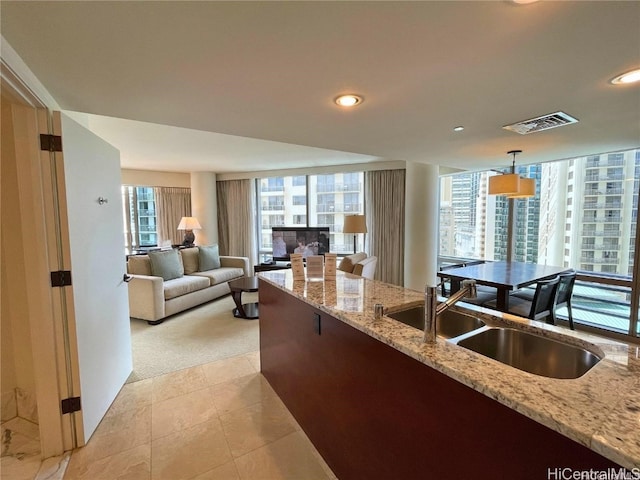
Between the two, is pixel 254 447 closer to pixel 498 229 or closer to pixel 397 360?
pixel 397 360

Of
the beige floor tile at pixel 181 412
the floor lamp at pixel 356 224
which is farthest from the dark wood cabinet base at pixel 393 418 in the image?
the floor lamp at pixel 356 224

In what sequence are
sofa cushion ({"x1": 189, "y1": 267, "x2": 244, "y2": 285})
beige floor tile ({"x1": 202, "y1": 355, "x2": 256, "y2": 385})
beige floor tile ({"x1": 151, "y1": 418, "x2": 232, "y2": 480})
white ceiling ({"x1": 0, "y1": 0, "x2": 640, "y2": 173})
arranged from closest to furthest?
white ceiling ({"x1": 0, "y1": 0, "x2": 640, "y2": 173}), beige floor tile ({"x1": 151, "y1": 418, "x2": 232, "y2": 480}), beige floor tile ({"x1": 202, "y1": 355, "x2": 256, "y2": 385}), sofa cushion ({"x1": 189, "y1": 267, "x2": 244, "y2": 285})

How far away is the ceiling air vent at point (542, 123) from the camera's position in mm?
2238

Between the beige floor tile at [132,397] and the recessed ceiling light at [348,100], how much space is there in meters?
2.66

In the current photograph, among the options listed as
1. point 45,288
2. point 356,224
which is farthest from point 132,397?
point 356,224

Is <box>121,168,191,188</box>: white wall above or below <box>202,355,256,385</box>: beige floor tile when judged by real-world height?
above

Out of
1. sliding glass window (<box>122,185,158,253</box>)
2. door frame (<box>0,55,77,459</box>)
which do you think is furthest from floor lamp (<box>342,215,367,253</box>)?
sliding glass window (<box>122,185,158,253</box>)

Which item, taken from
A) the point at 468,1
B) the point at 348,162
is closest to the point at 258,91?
the point at 468,1

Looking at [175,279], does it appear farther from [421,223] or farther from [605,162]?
[605,162]

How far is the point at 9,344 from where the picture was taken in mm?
2047

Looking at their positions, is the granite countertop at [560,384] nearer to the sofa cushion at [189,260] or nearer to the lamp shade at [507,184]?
the lamp shade at [507,184]

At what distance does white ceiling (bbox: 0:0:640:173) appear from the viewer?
112 centimetres

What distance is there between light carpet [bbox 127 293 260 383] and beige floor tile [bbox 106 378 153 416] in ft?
0.37

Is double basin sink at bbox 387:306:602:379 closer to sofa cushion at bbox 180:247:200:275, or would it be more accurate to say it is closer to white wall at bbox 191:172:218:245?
sofa cushion at bbox 180:247:200:275
